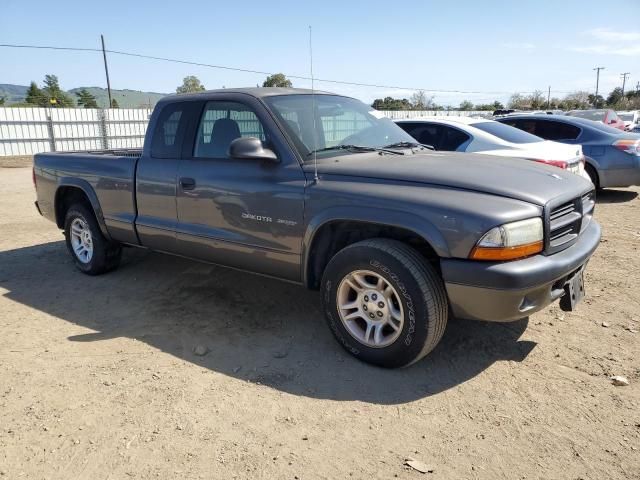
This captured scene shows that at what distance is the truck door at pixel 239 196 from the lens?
12.1 ft

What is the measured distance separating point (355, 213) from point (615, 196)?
8464 millimetres

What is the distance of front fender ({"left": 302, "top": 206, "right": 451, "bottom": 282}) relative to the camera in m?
2.99

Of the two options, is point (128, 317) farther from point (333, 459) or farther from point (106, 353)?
point (333, 459)

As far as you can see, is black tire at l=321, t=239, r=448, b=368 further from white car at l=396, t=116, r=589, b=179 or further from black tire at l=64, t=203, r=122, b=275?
white car at l=396, t=116, r=589, b=179

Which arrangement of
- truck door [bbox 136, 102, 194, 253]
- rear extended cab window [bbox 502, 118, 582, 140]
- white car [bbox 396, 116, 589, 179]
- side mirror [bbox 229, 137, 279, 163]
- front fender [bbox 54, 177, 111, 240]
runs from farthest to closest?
rear extended cab window [bbox 502, 118, 582, 140] → white car [bbox 396, 116, 589, 179] → front fender [bbox 54, 177, 111, 240] → truck door [bbox 136, 102, 194, 253] → side mirror [bbox 229, 137, 279, 163]


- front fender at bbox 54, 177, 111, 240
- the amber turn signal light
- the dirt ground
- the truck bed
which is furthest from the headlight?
front fender at bbox 54, 177, 111, 240

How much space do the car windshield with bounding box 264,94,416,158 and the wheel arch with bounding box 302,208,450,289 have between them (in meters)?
0.61

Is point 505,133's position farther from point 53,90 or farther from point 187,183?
point 53,90

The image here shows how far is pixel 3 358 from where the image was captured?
145 inches

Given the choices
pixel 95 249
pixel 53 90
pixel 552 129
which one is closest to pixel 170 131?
pixel 95 249

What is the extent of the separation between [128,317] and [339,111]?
2562 millimetres

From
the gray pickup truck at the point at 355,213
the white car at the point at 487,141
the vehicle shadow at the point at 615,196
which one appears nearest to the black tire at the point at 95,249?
the gray pickup truck at the point at 355,213

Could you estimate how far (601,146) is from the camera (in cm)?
890

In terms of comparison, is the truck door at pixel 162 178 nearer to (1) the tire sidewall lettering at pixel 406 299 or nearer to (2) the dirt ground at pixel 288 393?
(2) the dirt ground at pixel 288 393
